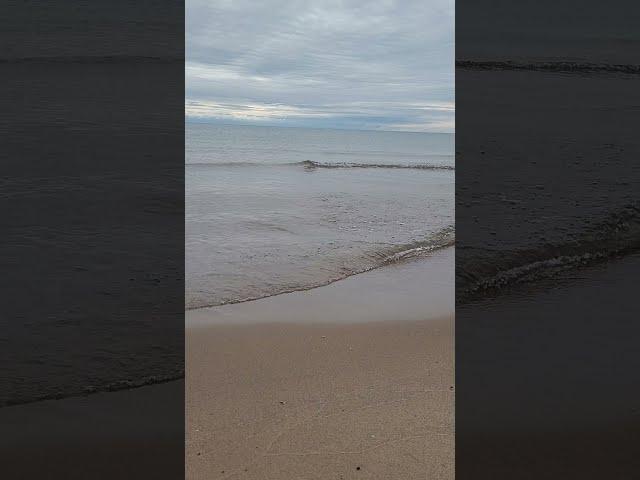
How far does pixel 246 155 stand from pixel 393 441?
38.3ft

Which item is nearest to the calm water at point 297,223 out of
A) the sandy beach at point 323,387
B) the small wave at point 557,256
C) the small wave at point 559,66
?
the sandy beach at point 323,387

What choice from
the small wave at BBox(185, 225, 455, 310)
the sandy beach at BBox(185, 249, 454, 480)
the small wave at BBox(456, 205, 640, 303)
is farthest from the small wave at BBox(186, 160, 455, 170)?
the small wave at BBox(456, 205, 640, 303)

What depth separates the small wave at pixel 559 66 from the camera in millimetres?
2621

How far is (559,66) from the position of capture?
2.93m

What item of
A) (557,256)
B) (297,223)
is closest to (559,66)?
(557,256)

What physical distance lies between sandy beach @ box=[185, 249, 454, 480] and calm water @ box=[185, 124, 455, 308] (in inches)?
15.2

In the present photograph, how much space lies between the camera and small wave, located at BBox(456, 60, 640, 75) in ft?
8.60

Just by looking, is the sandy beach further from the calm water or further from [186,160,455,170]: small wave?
[186,160,455,170]: small wave

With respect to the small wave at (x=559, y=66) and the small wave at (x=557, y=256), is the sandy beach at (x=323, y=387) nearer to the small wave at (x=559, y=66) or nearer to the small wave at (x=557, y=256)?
the small wave at (x=557, y=256)

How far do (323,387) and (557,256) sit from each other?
1564 millimetres
